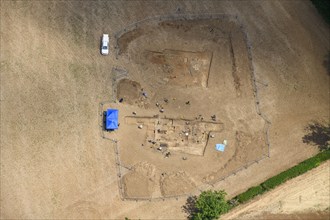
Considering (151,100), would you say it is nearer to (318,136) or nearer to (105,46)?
(105,46)

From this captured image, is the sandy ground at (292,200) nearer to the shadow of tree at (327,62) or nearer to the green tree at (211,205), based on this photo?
the green tree at (211,205)

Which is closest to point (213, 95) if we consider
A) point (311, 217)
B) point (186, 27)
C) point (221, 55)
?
point (221, 55)

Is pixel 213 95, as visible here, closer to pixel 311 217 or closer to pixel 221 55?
pixel 221 55

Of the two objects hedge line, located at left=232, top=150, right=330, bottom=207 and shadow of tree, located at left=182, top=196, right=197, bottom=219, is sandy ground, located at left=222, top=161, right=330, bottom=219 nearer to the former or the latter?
hedge line, located at left=232, top=150, right=330, bottom=207

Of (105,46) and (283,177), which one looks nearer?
(283,177)

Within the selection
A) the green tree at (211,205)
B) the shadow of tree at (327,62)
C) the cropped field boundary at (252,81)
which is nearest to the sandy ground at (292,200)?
the green tree at (211,205)

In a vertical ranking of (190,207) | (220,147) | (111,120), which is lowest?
(190,207)

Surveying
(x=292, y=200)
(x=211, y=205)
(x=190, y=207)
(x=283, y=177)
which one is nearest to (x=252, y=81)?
(x=283, y=177)

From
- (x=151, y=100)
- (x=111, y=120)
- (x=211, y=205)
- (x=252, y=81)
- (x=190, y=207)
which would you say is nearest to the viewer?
(x=211, y=205)
